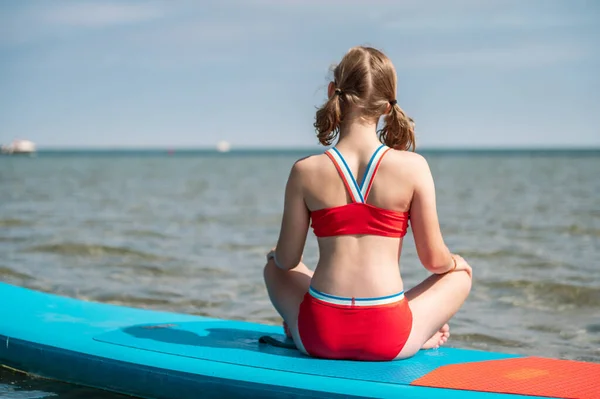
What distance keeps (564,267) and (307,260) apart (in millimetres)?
3082

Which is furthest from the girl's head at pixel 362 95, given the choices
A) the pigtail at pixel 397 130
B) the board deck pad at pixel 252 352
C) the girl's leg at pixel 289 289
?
the board deck pad at pixel 252 352

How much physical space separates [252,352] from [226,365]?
0.74 ft

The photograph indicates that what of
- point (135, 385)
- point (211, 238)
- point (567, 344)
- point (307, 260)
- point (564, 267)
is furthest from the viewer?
point (211, 238)

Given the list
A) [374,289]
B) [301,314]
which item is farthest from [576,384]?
[301,314]

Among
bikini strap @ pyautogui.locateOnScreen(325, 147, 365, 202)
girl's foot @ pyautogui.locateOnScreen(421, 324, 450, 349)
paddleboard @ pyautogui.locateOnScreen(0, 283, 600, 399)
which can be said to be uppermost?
bikini strap @ pyautogui.locateOnScreen(325, 147, 365, 202)

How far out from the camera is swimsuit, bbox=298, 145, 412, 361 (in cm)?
312

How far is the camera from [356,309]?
3.19 metres

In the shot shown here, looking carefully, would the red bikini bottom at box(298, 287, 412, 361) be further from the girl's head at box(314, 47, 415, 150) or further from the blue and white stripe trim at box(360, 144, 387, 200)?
the girl's head at box(314, 47, 415, 150)

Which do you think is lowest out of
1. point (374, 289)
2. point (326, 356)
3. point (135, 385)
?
point (135, 385)

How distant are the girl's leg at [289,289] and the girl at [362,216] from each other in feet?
0.34

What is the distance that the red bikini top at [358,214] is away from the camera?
311cm

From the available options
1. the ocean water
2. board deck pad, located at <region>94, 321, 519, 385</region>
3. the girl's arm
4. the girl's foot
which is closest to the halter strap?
the girl's arm

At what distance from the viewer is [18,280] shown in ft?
24.9

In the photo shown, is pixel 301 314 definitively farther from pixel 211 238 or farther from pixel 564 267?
pixel 211 238
